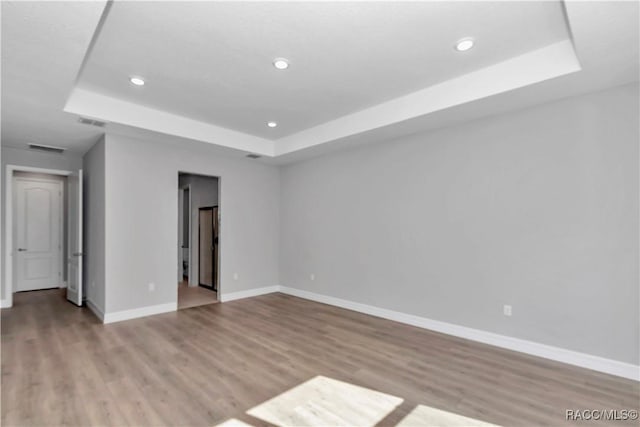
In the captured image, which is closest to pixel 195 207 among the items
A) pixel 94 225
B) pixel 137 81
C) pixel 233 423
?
pixel 94 225

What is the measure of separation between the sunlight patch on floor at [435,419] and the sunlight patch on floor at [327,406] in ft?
0.50

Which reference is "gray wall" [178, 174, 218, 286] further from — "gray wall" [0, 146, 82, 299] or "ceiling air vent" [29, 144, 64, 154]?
"ceiling air vent" [29, 144, 64, 154]

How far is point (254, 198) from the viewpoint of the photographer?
20.9ft

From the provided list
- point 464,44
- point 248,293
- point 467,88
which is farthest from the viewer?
point 248,293

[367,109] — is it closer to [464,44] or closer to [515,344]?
[464,44]

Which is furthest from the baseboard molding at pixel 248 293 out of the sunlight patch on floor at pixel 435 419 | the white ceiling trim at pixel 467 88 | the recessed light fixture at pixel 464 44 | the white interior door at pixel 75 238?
the recessed light fixture at pixel 464 44

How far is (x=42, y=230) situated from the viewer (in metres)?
6.61

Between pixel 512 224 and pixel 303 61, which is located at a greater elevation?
pixel 303 61

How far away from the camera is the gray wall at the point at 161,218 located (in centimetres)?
464

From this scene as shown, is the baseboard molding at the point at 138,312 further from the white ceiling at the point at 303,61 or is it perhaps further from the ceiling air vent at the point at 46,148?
the ceiling air vent at the point at 46,148

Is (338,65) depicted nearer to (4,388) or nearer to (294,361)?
(294,361)

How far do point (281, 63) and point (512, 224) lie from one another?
122 inches

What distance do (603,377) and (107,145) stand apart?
648cm

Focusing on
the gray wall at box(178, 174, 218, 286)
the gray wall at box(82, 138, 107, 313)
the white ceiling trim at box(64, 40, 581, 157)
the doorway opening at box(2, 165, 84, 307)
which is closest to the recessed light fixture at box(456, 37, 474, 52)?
the white ceiling trim at box(64, 40, 581, 157)
